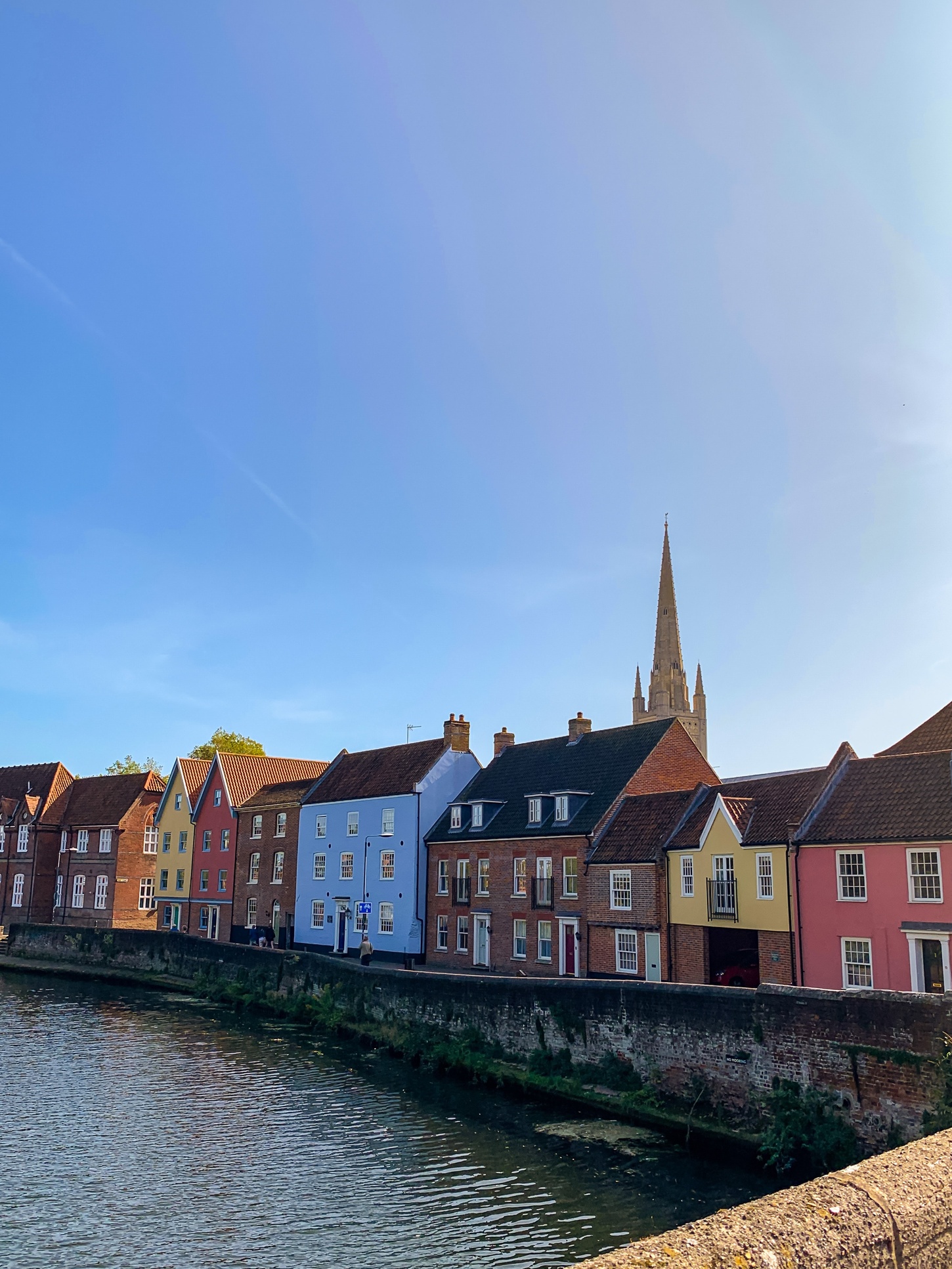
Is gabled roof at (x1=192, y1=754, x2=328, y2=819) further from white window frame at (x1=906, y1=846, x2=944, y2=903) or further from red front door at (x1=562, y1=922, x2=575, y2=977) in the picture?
white window frame at (x1=906, y1=846, x2=944, y2=903)

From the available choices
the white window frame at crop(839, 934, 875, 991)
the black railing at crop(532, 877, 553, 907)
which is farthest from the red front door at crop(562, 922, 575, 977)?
the white window frame at crop(839, 934, 875, 991)

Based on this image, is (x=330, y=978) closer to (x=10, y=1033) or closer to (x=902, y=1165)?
(x=10, y=1033)

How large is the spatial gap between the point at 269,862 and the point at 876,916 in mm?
42057

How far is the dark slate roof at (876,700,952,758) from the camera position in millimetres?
38625

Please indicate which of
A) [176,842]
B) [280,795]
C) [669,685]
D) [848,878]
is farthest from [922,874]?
[669,685]

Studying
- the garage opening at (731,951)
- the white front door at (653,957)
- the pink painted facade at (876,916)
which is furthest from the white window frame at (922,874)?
the white front door at (653,957)

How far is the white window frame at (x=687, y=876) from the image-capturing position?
37.0m

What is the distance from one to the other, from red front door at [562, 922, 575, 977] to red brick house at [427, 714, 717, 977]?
0.04 meters

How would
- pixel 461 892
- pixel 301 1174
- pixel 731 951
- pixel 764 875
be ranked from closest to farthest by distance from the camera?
pixel 301 1174 → pixel 764 875 → pixel 731 951 → pixel 461 892

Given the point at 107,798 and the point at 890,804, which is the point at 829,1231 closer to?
the point at 890,804

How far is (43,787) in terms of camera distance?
84.5 m

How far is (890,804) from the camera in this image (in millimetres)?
31156

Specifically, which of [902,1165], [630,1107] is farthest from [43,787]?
[902,1165]

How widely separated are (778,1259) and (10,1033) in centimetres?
4287
